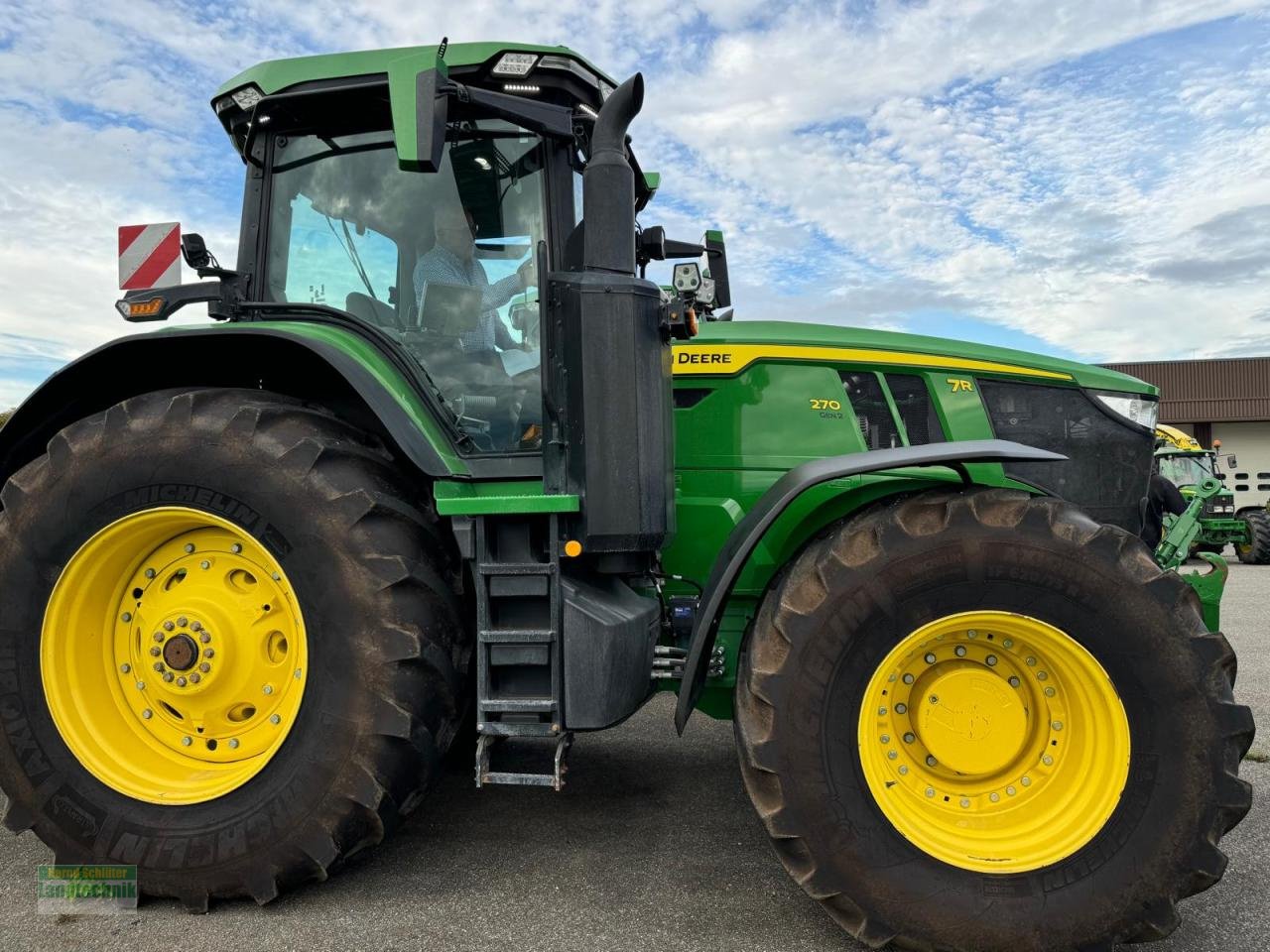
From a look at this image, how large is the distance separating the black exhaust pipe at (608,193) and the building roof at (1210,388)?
26.1 meters

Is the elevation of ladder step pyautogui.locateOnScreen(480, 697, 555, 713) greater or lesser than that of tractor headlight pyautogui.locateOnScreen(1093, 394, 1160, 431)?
lesser

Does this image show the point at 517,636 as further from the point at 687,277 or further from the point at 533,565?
the point at 687,277

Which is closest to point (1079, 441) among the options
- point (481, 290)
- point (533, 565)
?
point (533, 565)

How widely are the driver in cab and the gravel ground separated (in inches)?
64.2

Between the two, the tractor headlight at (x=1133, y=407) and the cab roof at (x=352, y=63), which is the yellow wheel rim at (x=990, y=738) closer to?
the tractor headlight at (x=1133, y=407)

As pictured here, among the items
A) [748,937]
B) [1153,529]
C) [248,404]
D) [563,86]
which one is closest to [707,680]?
[748,937]

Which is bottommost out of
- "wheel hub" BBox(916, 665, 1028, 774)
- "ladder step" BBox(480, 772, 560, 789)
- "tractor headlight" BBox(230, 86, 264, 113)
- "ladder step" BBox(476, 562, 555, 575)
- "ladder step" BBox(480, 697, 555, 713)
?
"ladder step" BBox(480, 772, 560, 789)

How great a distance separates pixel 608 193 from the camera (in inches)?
98.5

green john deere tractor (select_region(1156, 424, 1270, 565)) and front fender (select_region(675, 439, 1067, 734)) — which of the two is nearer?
front fender (select_region(675, 439, 1067, 734))

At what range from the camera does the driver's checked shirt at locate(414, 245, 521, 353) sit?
109 inches

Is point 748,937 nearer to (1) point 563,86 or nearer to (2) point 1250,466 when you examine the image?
(1) point 563,86

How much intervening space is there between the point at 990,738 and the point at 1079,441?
1.51 meters

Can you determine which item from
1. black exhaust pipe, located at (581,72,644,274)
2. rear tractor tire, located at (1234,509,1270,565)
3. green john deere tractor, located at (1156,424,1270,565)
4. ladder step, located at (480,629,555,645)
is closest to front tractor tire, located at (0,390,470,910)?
ladder step, located at (480,629,555,645)

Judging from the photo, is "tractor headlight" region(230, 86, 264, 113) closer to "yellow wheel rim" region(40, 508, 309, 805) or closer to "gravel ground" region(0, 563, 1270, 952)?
"yellow wheel rim" region(40, 508, 309, 805)
